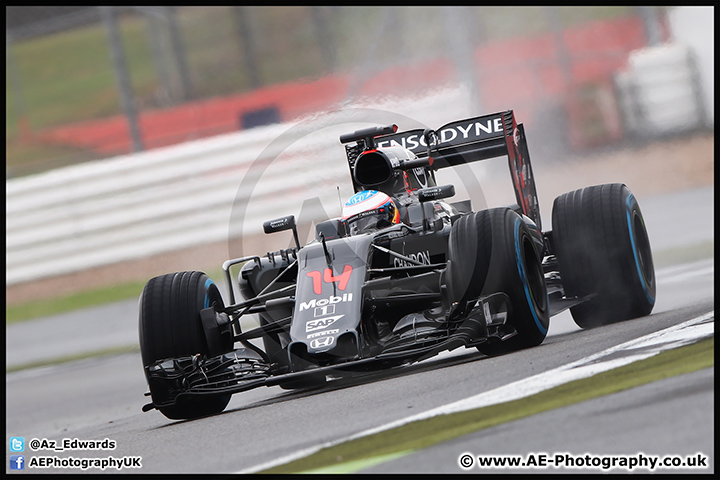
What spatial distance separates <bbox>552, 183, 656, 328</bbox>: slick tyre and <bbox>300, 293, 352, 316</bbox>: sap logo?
224 cm

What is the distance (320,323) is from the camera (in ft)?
21.2

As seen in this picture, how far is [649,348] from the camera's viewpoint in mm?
5523

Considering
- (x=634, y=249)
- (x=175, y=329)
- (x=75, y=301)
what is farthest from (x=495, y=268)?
(x=75, y=301)

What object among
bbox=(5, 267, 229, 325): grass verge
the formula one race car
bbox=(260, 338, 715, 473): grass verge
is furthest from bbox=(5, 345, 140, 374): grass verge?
bbox=(260, 338, 715, 473): grass verge

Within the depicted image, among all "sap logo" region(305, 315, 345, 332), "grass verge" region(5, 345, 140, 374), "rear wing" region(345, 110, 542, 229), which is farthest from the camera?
"grass verge" region(5, 345, 140, 374)

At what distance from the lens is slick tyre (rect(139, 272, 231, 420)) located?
6.94 metres

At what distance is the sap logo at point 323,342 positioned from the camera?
6297mm

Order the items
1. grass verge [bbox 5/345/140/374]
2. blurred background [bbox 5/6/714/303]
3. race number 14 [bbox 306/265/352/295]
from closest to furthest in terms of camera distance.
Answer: race number 14 [bbox 306/265/352/295] < grass verge [bbox 5/345/140/374] < blurred background [bbox 5/6/714/303]

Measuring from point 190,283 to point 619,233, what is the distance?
3.31 meters

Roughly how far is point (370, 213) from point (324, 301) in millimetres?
1249

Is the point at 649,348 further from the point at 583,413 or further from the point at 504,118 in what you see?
the point at 504,118

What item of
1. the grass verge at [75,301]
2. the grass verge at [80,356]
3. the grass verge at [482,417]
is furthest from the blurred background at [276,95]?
the grass verge at [482,417]

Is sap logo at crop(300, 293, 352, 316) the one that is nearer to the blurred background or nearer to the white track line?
the white track line
